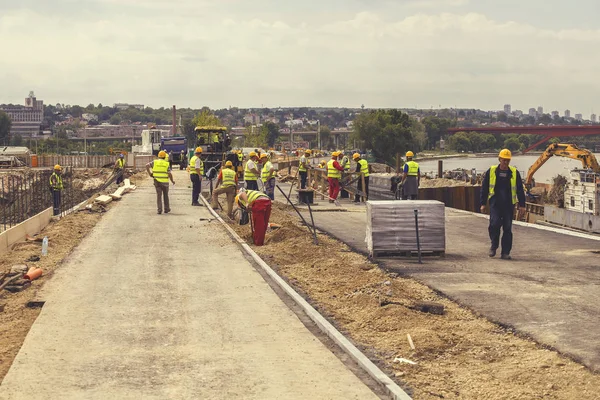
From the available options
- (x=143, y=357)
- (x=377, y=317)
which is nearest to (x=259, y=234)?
(x=377, y=317)

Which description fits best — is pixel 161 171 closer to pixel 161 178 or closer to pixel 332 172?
pixel 161 178

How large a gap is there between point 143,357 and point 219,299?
335cm

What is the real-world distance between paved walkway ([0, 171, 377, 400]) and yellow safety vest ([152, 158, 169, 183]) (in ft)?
29.6

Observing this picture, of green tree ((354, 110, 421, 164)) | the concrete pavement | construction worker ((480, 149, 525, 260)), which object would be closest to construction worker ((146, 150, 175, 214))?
the concrete pavement

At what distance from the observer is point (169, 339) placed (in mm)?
9711

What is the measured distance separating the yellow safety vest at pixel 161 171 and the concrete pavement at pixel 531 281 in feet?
22.6

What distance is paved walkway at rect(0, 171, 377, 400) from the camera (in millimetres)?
7801

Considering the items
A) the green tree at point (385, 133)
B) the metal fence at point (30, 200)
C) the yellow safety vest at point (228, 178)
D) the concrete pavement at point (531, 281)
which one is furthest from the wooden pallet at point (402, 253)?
the green tree at point (385, 133)

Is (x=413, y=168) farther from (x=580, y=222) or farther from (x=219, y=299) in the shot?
(x=219, y=299)

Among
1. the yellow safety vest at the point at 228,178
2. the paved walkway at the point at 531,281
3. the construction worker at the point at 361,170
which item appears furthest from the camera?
the construction worker at the point at 361,170

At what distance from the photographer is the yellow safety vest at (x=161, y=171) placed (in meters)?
25.7

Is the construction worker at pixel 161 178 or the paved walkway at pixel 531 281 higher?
the construction worker at pixel 161 178

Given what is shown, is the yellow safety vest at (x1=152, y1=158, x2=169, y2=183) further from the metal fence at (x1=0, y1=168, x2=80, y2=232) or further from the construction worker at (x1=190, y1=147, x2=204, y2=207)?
the metal fence at (x1=0, y1=168, x2=80, y2=232)

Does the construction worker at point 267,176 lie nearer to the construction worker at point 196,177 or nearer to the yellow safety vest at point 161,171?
the construction worker at point 196,177
